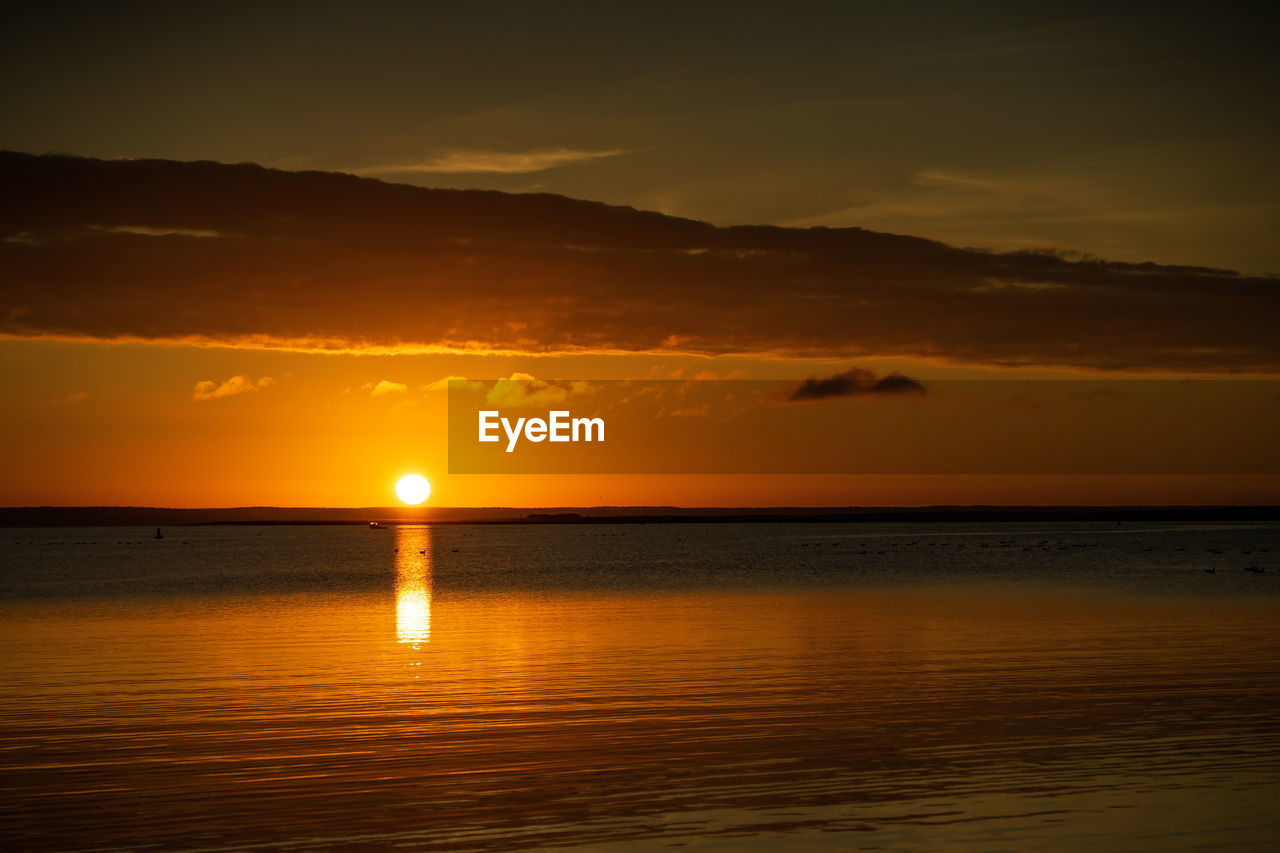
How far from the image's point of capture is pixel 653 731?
66.9 feet

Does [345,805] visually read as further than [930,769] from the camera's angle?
No

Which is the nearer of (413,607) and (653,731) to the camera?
(653,731)

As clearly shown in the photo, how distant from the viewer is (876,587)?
212 feet

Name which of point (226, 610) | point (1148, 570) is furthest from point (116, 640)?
point (1148, 570)

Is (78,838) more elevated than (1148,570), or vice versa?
(1148,570)

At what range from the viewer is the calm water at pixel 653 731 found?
14.4m

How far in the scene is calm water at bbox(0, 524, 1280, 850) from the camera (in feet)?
47.3

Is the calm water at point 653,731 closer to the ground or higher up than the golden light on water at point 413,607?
closer to the ground

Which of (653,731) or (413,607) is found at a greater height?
(413,607)

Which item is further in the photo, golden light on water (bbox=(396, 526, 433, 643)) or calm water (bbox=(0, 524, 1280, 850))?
golden light on water (bbox=(396, 526, 433, 643))

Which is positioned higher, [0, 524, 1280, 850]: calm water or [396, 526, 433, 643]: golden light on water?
[396, 526, 433, 643]: golden light on water

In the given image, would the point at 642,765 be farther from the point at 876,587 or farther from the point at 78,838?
the point at 876,587

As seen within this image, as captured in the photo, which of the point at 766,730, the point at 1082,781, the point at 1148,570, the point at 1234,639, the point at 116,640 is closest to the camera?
the point at 1082,781

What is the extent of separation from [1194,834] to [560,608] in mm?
38620
